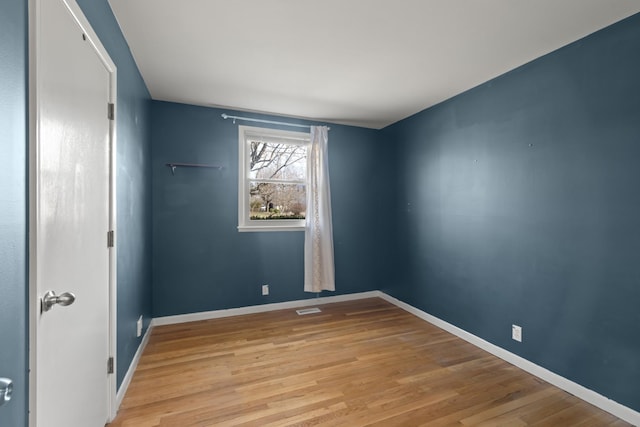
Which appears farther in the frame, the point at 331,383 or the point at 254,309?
the point at 254,309

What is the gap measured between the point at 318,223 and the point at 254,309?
52.7 inches

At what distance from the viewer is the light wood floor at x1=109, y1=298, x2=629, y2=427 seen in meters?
1.83

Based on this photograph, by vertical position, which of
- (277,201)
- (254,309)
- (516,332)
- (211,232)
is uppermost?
(277,201)

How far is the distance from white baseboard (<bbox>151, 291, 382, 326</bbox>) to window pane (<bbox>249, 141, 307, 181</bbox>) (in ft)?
5.36

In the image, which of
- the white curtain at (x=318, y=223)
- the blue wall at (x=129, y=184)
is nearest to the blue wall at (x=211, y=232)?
the white curtain at (x=318, y=223)

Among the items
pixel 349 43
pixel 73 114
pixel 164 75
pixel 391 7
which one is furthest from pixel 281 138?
pixel 73 114

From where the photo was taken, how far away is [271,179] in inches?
148

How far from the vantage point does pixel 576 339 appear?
2086mm

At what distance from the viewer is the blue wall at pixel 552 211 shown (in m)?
1.86

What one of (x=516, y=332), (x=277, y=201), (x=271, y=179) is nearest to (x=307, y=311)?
(x=277, y=201)

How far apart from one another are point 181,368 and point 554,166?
→ 335cm

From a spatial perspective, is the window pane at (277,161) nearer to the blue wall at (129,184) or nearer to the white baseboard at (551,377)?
the blue wall at (129,184)

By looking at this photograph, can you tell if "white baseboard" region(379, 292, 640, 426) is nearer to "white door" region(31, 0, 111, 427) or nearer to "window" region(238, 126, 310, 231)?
"window" region(238, 126, 310, 231)

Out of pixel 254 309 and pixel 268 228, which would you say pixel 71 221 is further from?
pixel 254 309
